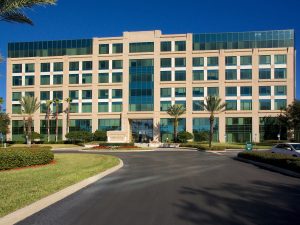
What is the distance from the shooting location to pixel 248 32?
78.6 meters

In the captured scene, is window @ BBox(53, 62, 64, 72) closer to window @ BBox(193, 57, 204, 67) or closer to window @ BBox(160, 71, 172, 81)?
window @ BBox(160, 71, 172, 81)

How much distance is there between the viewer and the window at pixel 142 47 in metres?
81.7

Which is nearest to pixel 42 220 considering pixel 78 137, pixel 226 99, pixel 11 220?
pixel 11 220

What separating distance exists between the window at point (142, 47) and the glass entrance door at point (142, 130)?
1596 cm

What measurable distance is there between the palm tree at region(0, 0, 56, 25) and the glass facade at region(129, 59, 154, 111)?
2540 inches

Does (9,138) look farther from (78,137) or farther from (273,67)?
(273,67)

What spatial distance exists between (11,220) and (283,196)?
804 centimetres

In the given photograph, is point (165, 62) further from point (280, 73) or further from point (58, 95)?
point (58, 95)

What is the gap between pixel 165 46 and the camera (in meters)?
81.3

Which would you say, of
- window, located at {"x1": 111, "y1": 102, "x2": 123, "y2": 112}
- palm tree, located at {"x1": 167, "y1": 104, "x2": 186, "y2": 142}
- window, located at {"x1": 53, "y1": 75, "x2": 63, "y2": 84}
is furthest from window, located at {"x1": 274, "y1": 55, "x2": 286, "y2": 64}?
window, located at {"x1": 53, "y1": 75, "x2": 63, "y2": 84}

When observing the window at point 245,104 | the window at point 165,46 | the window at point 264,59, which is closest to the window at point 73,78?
the window at point 165,46

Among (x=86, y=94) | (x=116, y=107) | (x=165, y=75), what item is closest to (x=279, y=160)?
(x=165, y=75)

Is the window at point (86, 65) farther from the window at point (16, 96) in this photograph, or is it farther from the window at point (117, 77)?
the window at point (16, 96)

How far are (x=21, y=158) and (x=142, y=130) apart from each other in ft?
215
